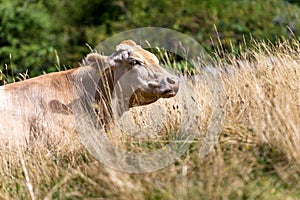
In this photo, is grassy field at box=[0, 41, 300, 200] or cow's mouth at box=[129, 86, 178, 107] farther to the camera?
cow's mouth at box=[129, 86, 178, 107]

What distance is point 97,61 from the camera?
8250 millimetres

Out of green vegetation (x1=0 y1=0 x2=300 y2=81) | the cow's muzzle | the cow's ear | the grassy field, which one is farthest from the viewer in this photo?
green vegetation (x1=0 y1=0 x2=300 y2=81)

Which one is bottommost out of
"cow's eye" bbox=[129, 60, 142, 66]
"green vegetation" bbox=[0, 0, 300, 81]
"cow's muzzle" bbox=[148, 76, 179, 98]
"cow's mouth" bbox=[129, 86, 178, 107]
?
"cow's mouth" bbox=[129, 86, 178, 107]

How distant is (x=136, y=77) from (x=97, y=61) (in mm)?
846

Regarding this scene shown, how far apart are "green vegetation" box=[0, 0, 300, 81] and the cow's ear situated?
8.38 meters

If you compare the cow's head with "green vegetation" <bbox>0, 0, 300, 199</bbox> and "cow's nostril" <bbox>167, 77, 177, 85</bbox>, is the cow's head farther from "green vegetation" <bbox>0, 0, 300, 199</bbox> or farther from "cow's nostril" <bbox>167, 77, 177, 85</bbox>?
"green vegetation" <bbox>0, 0, 300, 199</bbox>

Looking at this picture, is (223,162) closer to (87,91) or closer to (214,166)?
(214,166)

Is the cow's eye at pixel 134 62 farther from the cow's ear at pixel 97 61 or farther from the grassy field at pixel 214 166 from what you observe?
the grassy field at pixel 214 166

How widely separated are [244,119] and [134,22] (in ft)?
44.1

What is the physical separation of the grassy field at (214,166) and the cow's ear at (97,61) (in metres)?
1.18

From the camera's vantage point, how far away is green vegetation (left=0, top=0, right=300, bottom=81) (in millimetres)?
17609

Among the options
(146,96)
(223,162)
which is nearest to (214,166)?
(223,162)

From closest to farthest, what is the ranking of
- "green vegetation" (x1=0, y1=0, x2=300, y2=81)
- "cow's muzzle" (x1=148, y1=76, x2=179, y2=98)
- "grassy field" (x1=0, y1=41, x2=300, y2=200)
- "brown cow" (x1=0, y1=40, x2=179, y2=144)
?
A: "grassy field" (x1=0, y1=41, x2=300, y2=200) → "cow's muzzle" (x1=148, y1=76, x2=179, y2=98) → "brown cow" (x1=0, y1=40, x2=179, y2=144) → "green vegetation" (x1=0, y1=0, x2=300, y2=81)

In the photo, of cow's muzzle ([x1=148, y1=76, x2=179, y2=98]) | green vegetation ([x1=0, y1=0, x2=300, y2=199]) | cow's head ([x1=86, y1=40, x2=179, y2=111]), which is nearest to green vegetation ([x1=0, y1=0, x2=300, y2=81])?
cow's head ([x1=86, y1=40, x2=179, y2=111])
